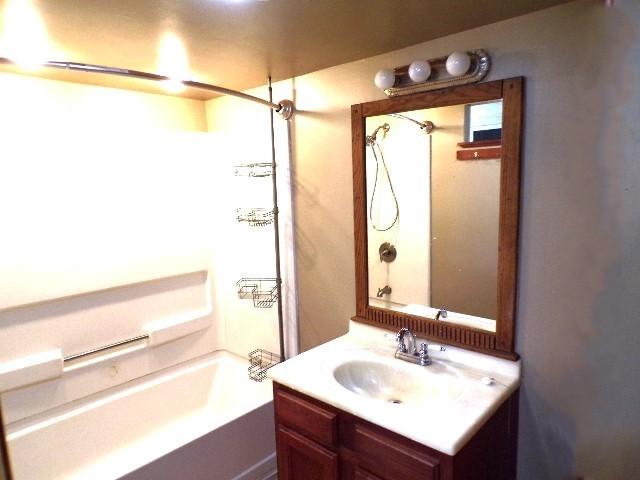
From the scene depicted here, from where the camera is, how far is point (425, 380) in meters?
1.65

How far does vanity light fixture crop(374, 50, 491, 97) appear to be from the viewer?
5.06ft

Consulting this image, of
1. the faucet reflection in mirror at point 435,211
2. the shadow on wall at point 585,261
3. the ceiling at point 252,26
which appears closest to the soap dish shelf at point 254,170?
the ceiling at point 252,26

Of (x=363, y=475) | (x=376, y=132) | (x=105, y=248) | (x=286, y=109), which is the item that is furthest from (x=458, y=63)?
(x=105, y=248)

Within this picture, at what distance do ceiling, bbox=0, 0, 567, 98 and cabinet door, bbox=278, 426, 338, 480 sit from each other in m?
1.53

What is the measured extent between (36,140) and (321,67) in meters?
1.42

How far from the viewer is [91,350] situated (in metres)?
2.35

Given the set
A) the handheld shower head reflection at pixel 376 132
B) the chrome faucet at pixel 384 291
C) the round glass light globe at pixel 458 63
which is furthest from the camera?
the chrome faucet at pixel 384 291

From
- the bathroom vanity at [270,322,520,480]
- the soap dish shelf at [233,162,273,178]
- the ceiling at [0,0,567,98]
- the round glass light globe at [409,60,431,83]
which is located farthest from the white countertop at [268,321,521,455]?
the ceiling at [0,0,567,98]

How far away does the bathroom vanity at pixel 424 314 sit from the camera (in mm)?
1410

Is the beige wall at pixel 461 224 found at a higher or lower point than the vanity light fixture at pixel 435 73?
lower

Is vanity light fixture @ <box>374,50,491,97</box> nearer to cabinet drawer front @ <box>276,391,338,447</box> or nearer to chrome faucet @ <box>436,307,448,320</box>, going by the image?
chrome faucet @ <box>436,307,448,320</box>

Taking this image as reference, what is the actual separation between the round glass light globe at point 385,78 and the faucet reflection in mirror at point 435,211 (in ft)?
0.43

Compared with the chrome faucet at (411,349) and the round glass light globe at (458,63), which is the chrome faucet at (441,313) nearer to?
the chrome faucet at (411,349)

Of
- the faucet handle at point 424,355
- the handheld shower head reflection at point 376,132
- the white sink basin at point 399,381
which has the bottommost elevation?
the white sink basin at point 399,381
